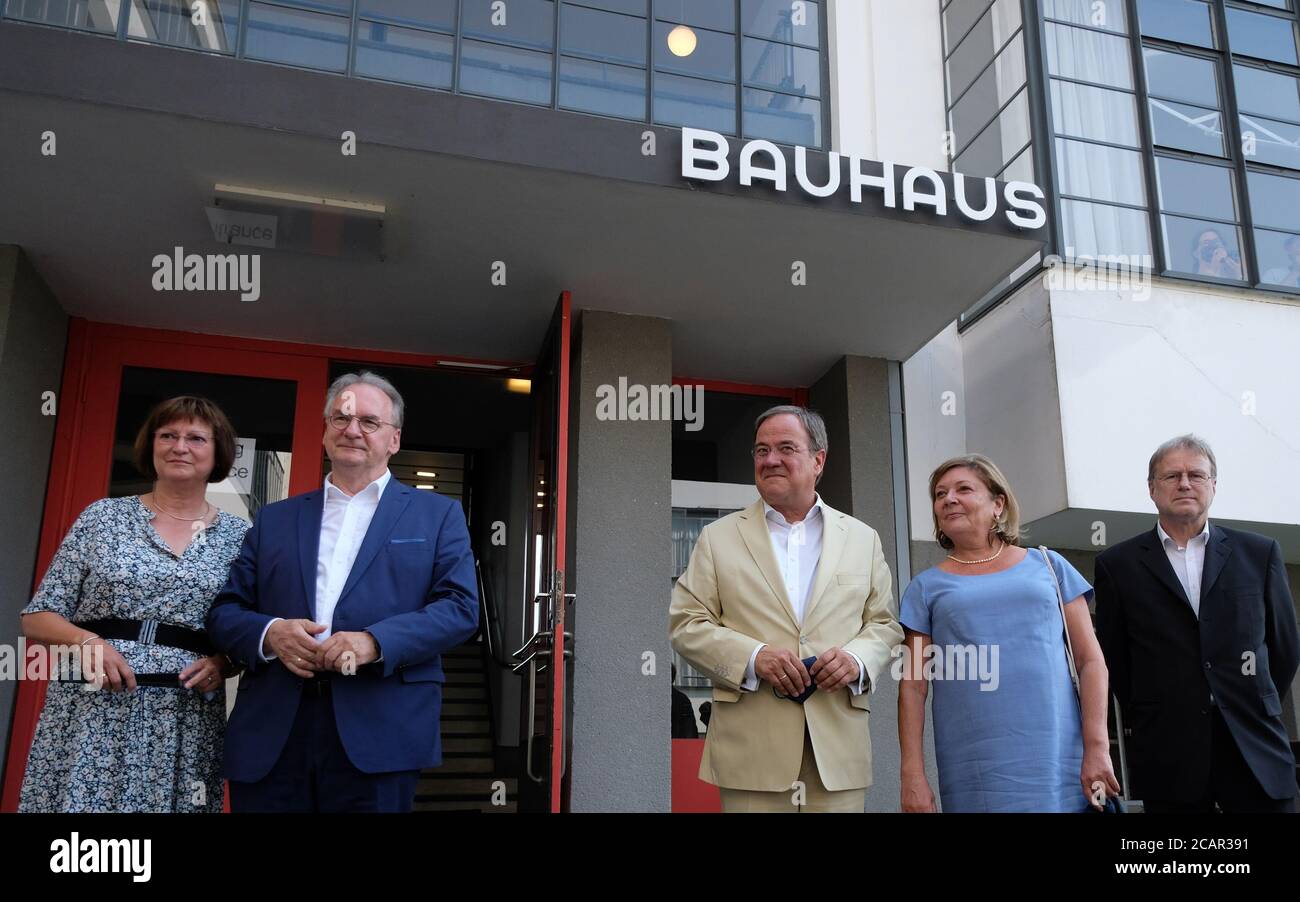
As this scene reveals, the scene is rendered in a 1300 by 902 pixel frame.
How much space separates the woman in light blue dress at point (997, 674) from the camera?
259cm

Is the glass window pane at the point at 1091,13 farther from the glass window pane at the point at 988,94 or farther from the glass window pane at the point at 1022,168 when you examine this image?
the glass window pane at the point at 1022,168

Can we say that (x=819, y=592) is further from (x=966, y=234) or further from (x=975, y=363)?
(x=975, y=363)

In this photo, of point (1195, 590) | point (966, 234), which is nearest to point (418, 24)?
point (966, 234)

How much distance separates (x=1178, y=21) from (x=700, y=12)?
361cm

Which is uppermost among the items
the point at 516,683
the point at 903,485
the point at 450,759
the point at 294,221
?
the point at 294,221

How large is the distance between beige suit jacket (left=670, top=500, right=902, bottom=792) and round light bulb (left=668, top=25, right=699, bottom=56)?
2982mm

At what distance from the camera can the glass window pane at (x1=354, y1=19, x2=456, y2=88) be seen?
4.63 metres

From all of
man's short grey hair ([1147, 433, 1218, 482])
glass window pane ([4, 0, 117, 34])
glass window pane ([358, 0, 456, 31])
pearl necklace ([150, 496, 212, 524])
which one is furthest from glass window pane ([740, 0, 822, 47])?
pearl necklace ([150, 496, 212, 524])

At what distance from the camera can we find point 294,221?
4.36 metres

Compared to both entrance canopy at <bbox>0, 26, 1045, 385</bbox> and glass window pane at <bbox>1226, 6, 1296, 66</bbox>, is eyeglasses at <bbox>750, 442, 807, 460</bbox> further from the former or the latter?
glass window pane at <bbox>1226, 6, 1296, 66</bbox>

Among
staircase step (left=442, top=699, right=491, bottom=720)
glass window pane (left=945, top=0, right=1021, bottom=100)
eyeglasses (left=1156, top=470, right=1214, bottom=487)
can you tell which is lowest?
staircase step (left=442, top=699, right=491, bottom=720)

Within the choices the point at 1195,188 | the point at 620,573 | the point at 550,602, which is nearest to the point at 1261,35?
the point at 1195,188

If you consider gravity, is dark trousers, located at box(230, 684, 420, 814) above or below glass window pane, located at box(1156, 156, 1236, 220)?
below
